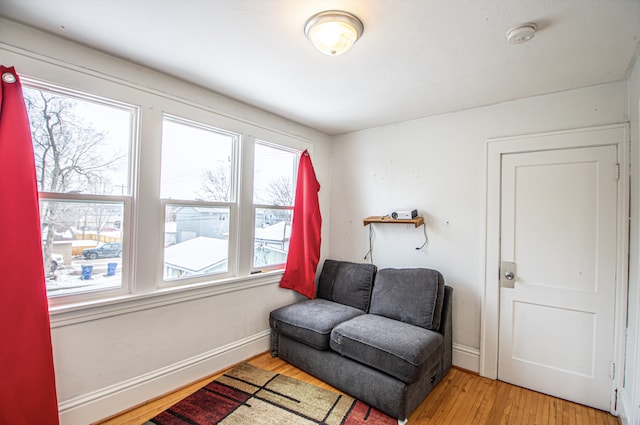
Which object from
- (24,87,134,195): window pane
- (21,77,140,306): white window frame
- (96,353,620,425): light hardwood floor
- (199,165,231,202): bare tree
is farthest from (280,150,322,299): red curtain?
(24,87,134,195): window pane

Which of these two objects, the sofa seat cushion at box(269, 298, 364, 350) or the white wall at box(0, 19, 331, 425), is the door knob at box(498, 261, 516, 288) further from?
the white wall at box(0, 19, 331, 425)

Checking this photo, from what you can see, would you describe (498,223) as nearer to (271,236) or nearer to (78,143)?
(271,236)

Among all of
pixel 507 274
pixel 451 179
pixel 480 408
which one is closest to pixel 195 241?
pixel 451 179

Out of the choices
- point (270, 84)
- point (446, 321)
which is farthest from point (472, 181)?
point (270, 84)

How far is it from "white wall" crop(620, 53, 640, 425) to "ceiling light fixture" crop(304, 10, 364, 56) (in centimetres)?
181

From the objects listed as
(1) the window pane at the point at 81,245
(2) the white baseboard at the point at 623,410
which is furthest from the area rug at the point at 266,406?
(2) the white baseboard at the point at 623,410

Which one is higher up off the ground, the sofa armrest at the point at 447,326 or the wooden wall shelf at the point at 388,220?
the wooden wall shelf at the point at 388,220

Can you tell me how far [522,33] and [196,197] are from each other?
96.8 inches

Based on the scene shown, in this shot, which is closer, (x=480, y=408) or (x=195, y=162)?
(x=480, y=408)

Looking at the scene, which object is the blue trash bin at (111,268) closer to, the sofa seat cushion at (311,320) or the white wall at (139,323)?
the white wall at (139,323)

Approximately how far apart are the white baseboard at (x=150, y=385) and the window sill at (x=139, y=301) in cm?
48

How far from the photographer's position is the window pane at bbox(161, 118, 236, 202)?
2.30 metres

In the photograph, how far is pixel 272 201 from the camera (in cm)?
311

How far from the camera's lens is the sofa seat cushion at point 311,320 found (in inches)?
95.6
